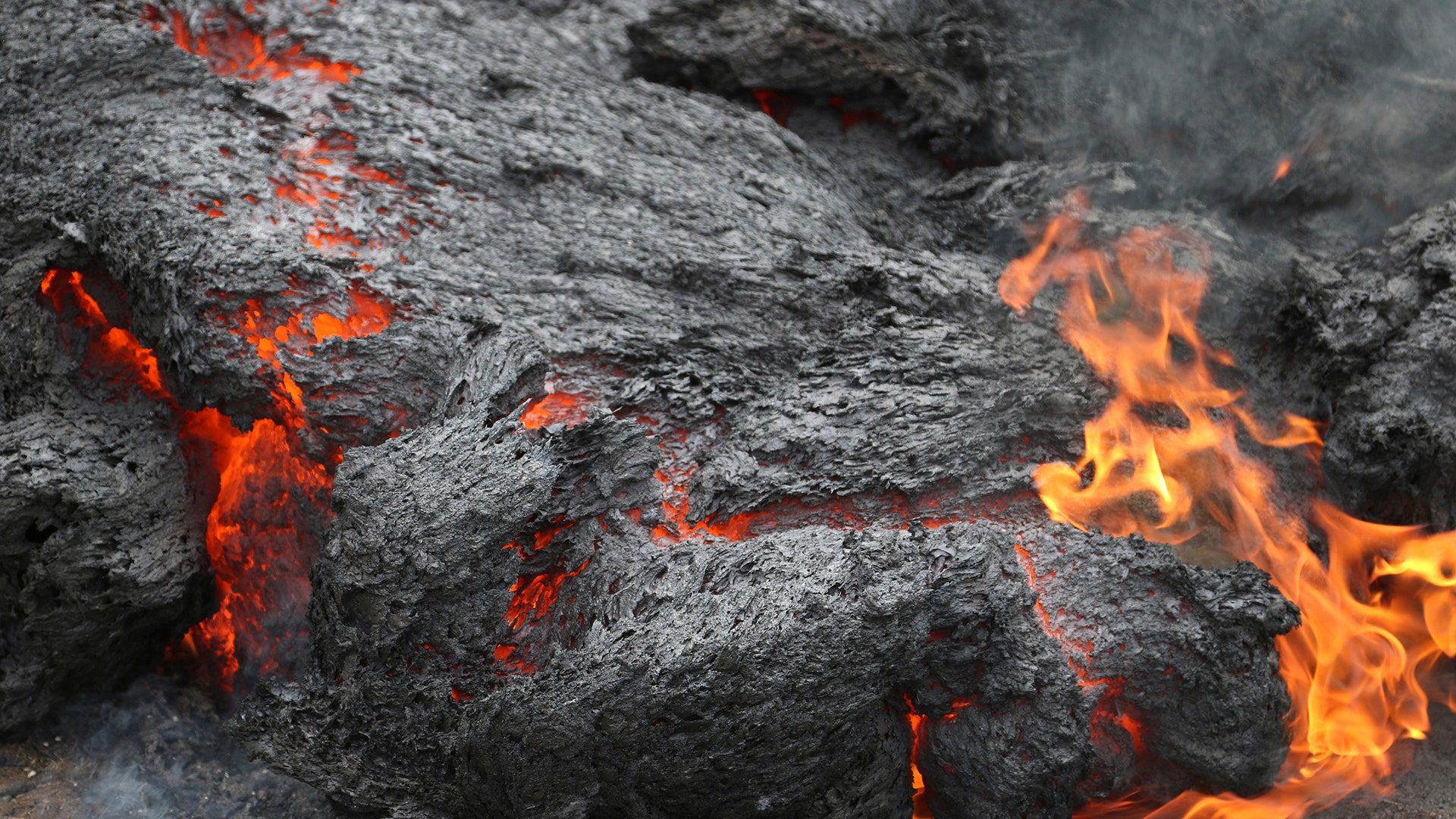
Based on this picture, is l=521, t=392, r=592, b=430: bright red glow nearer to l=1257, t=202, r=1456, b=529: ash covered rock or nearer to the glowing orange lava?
the glowing orange lava

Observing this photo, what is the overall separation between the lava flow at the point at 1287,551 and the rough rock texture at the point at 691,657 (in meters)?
0.22

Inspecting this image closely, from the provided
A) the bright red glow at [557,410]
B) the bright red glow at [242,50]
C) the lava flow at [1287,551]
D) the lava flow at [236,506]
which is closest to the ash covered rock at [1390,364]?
the lava flow at [1287,551]

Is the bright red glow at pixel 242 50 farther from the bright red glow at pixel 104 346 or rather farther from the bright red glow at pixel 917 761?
the bright red glow at pixel 917 761

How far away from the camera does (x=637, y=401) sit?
2.99 m

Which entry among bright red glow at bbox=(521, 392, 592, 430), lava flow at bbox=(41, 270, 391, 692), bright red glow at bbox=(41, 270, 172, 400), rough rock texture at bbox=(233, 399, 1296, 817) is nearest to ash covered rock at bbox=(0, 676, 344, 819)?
lava flow at bbox=(41, 270, 391, 692)

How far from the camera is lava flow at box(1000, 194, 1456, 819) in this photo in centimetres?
300

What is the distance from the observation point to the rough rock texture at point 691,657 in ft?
8.10

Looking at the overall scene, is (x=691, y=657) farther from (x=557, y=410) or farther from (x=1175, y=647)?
(x=1175, y=647)

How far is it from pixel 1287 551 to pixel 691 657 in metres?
2.00

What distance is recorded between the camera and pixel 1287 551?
10.1 ft

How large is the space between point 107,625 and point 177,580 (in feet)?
0.92

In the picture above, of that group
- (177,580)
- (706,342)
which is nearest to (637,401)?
(706,342)

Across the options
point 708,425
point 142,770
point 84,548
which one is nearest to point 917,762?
point 708,425

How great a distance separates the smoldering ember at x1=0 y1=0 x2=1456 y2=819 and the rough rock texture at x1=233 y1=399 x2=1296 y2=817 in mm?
13
